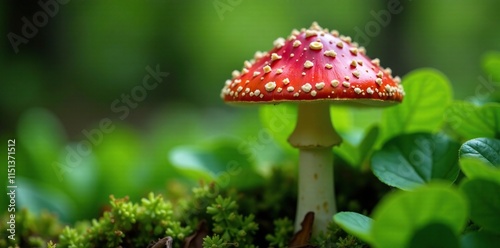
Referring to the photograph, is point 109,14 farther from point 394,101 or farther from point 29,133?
point 394,101

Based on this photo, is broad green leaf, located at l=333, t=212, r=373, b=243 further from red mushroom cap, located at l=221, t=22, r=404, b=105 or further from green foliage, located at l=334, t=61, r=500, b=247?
red mushroom cap, located at l=221, t=22, r=404, b=105

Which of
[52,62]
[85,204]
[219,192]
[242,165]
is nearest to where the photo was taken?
[219,192]

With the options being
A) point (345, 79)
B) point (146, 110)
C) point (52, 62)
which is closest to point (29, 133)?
point (345, 79)

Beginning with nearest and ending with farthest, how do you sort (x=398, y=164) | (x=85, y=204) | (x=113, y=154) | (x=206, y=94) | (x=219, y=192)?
(x=398, y=164) < (x=219, y=192) < (x=85, y=204) < (x=113, y=154) < (x=206, y=94)

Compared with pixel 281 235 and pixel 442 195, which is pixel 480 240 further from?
pixel 281 235

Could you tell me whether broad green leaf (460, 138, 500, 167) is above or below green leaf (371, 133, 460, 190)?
below

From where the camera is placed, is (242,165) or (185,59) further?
(185,59)
